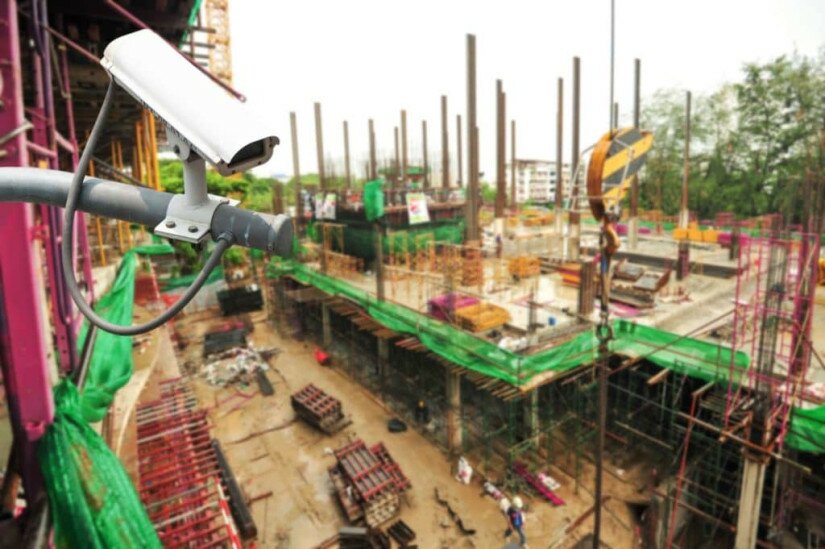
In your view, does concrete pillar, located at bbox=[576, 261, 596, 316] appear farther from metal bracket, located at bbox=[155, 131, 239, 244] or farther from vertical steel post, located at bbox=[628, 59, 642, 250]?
metal bracket, located at bbox=[155, 131, 239, 244]

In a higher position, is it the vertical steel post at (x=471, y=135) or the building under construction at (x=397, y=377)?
the vertical steel post at (x=471, y=135)

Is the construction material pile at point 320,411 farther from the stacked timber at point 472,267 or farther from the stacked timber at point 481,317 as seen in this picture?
the stacked timber at point 472,267

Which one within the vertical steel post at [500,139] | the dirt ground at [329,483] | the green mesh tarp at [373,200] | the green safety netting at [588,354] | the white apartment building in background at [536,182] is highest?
the white apartment building in background at [536,182]

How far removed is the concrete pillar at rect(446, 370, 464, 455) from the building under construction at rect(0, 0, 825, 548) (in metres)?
0.08

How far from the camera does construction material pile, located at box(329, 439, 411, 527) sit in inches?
457

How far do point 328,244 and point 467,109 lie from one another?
32.3ft

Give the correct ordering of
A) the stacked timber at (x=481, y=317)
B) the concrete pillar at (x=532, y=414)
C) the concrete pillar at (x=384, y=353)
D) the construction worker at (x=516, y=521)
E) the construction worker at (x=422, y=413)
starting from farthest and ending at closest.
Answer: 1. the concrete pillar at (x=384, y=353)
2. the construction worker at (x=422, y=413)
3. the stacked timber at (x=481, y=317)
4. the concrete pillar at (x=532, y=414)
5. the construction worker at (x=516, y=521)

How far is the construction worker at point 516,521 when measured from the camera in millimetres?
10680

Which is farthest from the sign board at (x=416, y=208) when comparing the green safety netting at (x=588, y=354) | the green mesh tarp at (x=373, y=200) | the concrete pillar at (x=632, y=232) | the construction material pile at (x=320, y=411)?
the concrete pillar at (x=632, y=232)

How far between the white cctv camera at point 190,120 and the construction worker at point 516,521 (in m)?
11.7

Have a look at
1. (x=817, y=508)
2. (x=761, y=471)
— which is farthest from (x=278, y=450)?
(x=817, y=508)

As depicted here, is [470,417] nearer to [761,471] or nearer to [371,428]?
[371,428]

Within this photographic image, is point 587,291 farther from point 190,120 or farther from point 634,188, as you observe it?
point 190,120

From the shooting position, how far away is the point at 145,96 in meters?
0.98
